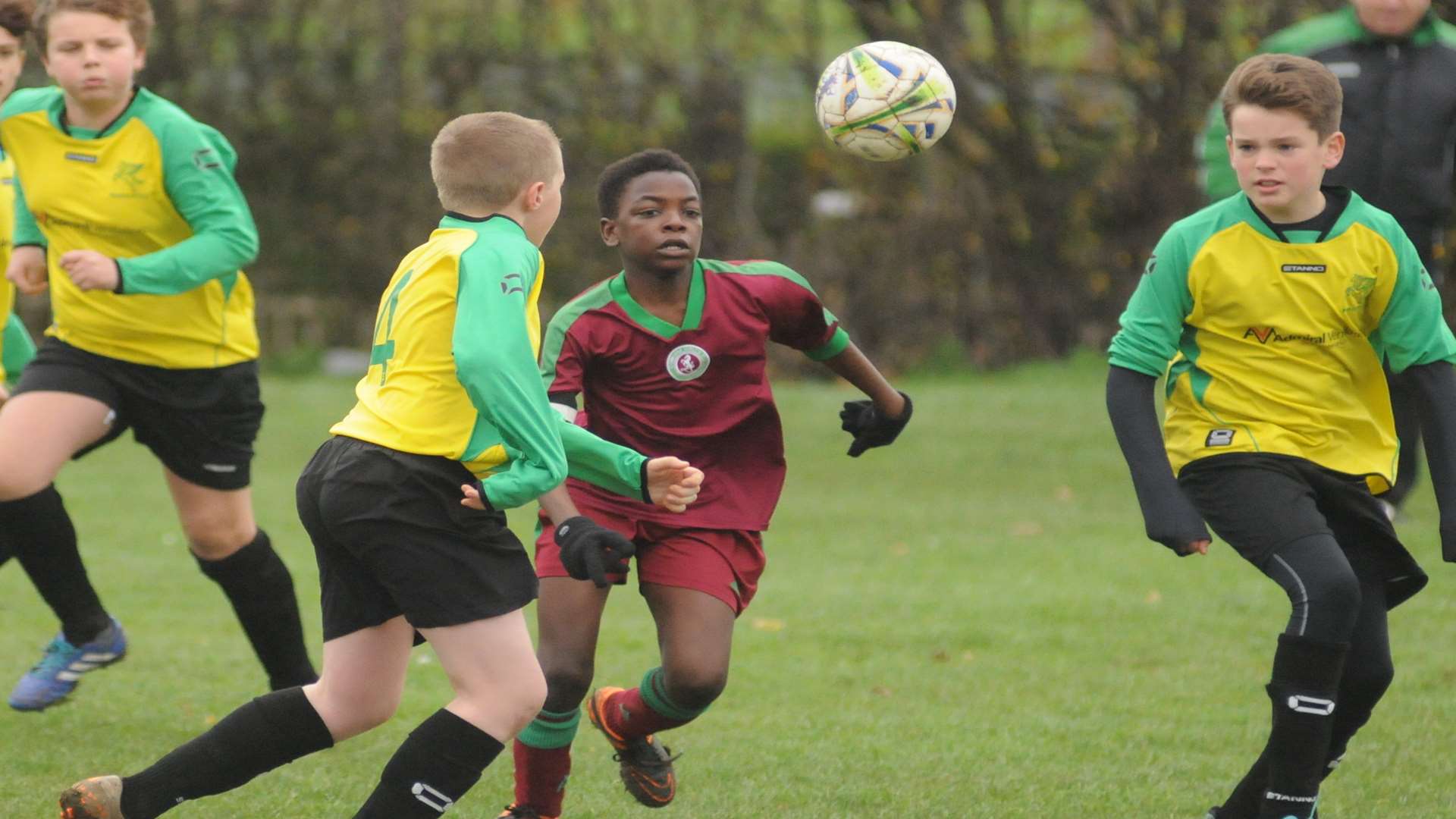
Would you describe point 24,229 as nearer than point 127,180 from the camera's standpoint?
No

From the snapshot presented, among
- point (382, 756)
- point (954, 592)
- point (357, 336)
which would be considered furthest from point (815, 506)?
point (357, 336)

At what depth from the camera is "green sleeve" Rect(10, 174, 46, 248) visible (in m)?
5.30

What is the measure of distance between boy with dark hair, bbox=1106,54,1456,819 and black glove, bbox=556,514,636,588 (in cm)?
122

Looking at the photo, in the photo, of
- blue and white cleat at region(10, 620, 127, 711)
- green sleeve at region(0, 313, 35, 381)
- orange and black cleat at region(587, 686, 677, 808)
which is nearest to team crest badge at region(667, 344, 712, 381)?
orange and black cleat at region(587, 686, 677, 808)

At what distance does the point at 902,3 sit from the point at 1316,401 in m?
10.2

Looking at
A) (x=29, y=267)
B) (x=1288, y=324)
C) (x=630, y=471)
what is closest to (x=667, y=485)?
(x=630, y=471)

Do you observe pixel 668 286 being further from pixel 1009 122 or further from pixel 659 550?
pixel 1009 122

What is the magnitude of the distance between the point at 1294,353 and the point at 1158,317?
0.33 meters

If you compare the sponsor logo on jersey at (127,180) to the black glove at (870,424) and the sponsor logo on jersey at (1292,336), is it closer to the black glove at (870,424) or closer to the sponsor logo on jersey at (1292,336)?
the black glove at (870,424)

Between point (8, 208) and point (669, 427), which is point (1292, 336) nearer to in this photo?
point (669, 427)

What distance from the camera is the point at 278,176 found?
55.2ft

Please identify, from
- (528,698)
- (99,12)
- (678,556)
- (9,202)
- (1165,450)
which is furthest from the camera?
(9,202)

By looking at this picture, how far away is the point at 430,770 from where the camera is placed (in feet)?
11.8

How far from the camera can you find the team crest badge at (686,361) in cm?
456
